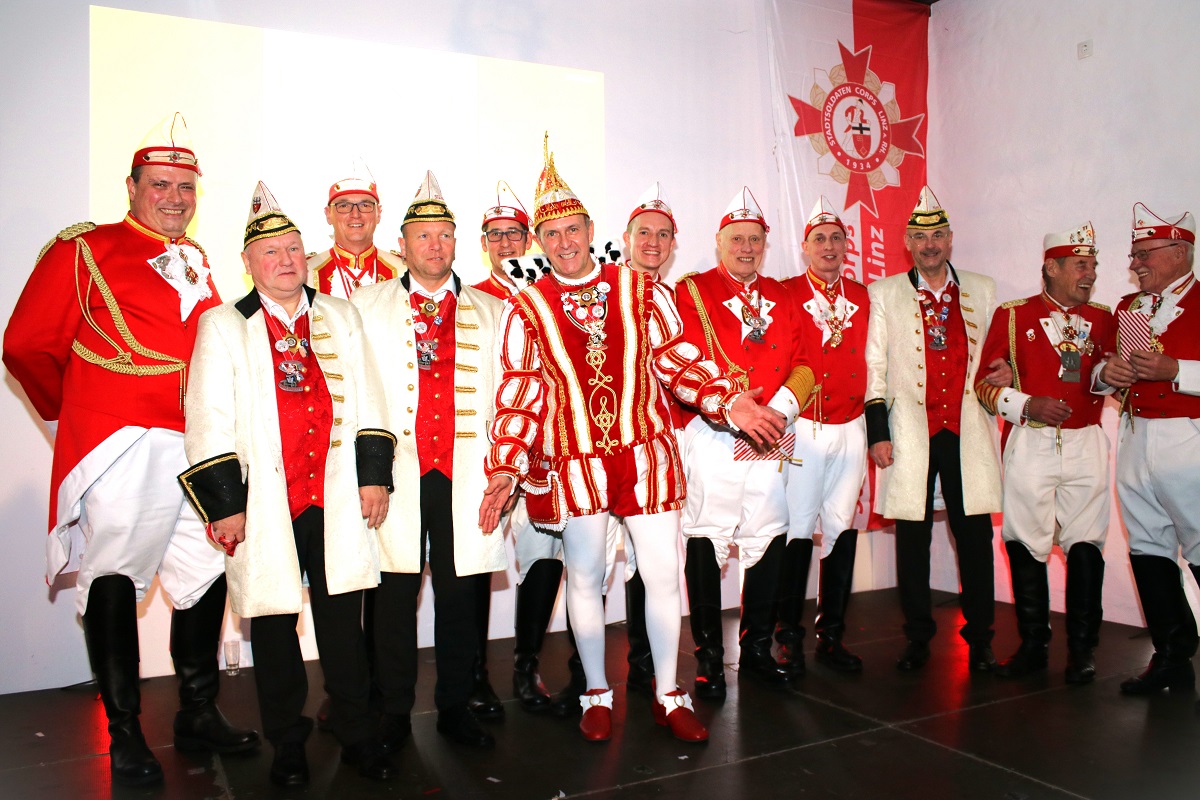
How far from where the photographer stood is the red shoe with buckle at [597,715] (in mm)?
3424

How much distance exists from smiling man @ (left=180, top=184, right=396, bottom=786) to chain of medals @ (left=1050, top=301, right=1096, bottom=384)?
119 inches

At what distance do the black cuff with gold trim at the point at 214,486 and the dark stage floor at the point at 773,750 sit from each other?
93 cm

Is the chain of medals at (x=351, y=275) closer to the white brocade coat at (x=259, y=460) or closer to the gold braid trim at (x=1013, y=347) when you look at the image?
the white brocade coat at (x=259, y=460)

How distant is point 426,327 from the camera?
3459 millimetres

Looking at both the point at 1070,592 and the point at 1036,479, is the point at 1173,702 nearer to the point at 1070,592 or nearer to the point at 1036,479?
the point at 1070,592

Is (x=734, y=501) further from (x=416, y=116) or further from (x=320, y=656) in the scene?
(x=416, y=116)

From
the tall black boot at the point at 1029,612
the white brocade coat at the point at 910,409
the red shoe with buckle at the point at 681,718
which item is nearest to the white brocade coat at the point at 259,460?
the red shoe with buckle at the point at 681,718

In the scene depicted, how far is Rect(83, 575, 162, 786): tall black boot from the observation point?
10.3 feet

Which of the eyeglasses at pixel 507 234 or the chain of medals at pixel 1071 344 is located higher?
the eyeglasses at pixel 507 234

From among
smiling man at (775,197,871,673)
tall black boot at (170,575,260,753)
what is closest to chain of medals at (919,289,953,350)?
smiling man at (775,197,871,673)

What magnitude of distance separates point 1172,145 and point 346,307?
4.32 m

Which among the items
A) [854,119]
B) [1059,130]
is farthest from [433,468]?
[1059,130]

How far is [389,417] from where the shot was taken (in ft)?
10.9

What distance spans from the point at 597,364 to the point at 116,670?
6.30 feet
